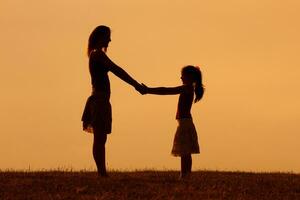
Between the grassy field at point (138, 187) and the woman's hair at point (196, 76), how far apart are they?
189 centimetres

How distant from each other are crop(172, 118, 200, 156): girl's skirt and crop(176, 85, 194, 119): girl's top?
139mm

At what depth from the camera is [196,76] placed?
15.8m

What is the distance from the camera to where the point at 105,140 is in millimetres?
Answer: 14359

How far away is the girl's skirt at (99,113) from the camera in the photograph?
46.7 ft

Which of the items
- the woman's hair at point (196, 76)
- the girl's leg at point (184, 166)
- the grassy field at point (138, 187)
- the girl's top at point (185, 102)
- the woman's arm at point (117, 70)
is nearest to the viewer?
the grassy field at point (138, 187)

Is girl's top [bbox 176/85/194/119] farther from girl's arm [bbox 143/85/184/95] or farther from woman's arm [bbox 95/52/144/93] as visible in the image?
woman's arm [bbox 95/52/144/93]

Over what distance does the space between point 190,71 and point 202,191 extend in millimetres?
3318

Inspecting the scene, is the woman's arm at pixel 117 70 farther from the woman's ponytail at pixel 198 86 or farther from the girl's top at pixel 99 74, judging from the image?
the woman's ponytail at pixel 198 86

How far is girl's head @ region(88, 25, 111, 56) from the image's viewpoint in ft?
46.8

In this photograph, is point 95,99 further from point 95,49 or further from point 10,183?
point 10,183

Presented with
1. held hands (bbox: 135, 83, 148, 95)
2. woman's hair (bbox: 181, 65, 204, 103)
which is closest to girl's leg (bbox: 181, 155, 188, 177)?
woman's hair (bbox: 181, 65, 204, 103)

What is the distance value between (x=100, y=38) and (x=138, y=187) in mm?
3121

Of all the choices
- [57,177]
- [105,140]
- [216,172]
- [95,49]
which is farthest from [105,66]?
[216,172]

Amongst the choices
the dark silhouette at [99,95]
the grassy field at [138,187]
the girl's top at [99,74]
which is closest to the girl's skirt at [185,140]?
the grassy field at [138,187]
